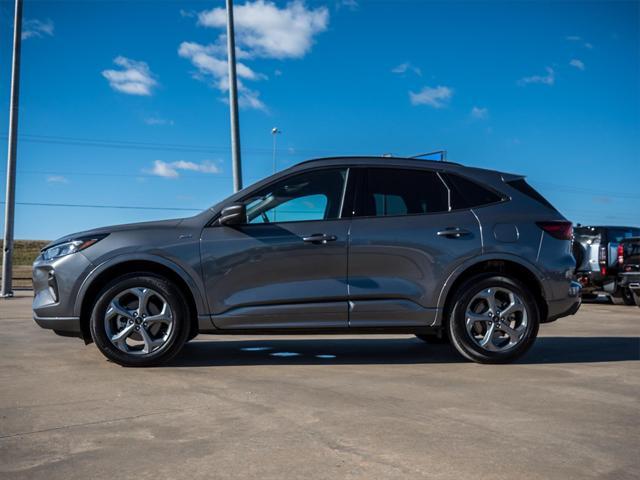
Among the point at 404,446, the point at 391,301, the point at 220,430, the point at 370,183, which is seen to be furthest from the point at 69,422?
the point at 370,183

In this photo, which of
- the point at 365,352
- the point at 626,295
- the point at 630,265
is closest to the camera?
the point at 365,352

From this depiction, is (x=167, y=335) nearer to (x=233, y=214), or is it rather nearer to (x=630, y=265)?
(x=233, y=214)

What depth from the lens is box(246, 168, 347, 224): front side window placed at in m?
5.78

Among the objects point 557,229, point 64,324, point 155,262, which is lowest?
point 64,324

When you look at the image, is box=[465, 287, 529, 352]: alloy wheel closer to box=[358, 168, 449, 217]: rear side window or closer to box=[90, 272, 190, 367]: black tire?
box=[358, 168, 449, 217]: rear side window

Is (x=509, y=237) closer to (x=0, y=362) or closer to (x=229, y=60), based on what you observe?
(x=0, y=362)

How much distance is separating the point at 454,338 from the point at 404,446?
258cm

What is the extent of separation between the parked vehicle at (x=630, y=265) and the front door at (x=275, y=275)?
9.28 m

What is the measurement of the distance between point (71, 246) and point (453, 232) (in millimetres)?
3274

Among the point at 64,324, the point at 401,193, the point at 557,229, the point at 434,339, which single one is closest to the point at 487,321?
the point at 557,229

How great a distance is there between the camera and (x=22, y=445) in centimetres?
334

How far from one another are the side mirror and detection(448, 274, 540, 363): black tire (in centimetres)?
196

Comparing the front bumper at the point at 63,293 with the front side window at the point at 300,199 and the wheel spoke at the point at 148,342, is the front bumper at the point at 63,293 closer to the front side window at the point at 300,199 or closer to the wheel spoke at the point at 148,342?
the wheel spoke at the point at 148,342

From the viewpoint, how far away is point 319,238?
5.65m
